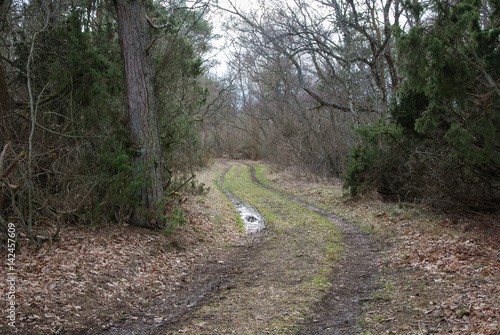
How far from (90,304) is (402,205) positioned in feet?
29.2

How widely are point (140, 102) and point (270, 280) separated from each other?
4.92 meters

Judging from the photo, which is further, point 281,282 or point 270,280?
point 270,280

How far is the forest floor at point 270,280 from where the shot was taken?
469cm

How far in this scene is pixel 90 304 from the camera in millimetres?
5203

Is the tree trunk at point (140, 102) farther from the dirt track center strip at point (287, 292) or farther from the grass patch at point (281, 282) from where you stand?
the grass patch at point (281, 282)

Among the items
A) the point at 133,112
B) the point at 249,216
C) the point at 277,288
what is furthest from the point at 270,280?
the point at 249,216

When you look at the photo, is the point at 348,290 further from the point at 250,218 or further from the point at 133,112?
the point at 250,218

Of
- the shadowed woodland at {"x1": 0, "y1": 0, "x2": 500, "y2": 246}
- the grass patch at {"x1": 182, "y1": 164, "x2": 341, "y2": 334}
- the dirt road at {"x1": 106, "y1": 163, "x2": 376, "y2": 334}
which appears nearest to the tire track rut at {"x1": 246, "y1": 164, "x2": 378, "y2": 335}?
the dirt road at {"x1": 106, "y1": 163, "x2": 376, "y2": 334}

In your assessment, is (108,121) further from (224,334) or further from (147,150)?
(224,334)

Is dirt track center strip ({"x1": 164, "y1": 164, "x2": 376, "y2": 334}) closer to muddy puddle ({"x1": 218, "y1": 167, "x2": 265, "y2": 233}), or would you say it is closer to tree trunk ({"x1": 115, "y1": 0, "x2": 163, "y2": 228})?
muddy puddle ({"x1": 218, "y1": 167, "x2": 265, "y2": 233})

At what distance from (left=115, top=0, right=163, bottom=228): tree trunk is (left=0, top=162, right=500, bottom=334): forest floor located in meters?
0.74

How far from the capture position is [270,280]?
6539mm

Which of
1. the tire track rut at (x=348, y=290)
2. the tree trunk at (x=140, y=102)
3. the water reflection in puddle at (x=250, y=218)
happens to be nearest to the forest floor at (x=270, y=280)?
the tire track rut at (x=348, y=290)

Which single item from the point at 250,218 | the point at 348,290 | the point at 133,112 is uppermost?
the point at 133,112
